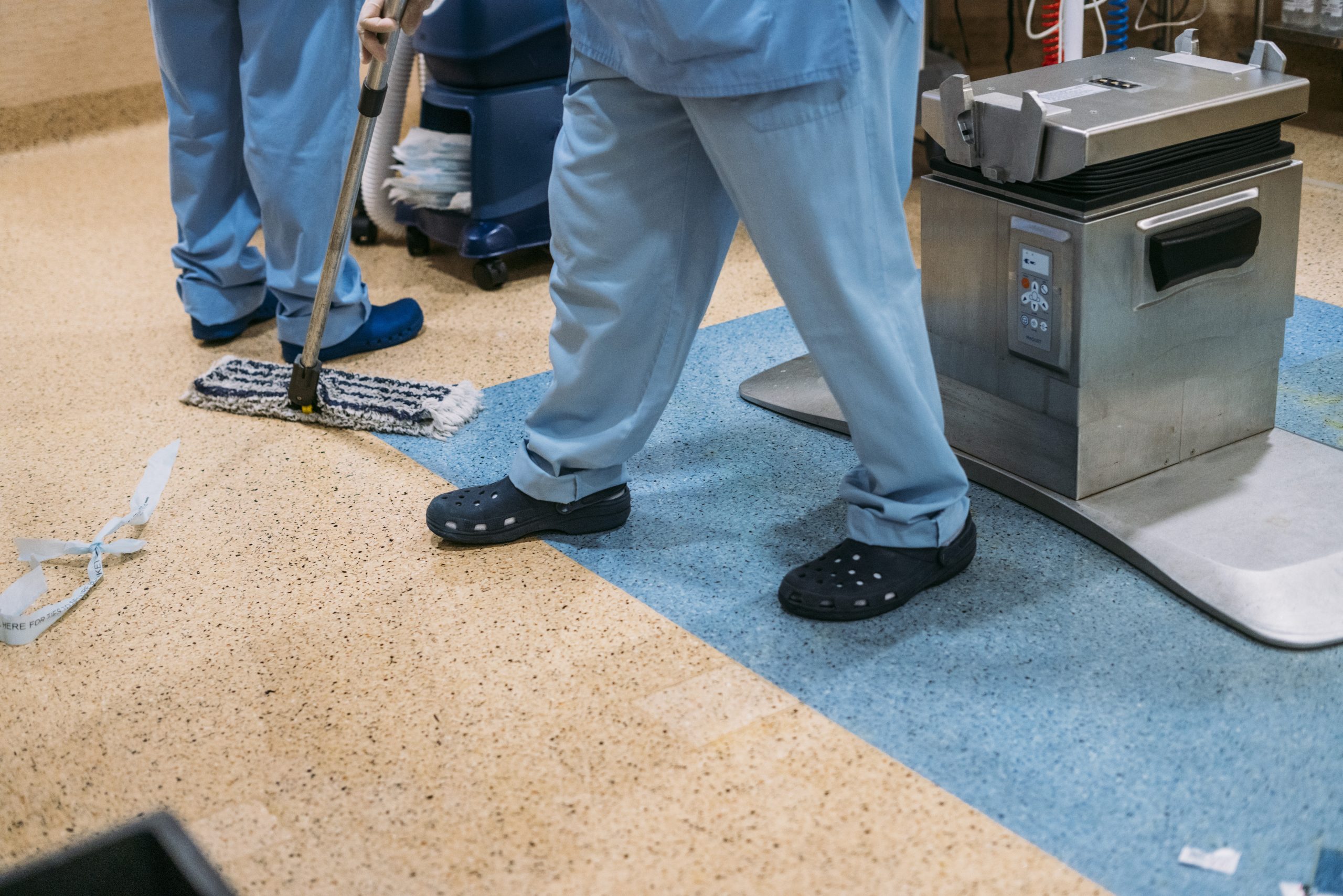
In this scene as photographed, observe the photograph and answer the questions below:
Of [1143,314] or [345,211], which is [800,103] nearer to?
[1143,314]

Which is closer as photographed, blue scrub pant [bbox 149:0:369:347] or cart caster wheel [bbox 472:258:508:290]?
blue scrub pant [bbox 149:0:369:347]

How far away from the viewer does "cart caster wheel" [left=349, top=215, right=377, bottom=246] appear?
260 cm

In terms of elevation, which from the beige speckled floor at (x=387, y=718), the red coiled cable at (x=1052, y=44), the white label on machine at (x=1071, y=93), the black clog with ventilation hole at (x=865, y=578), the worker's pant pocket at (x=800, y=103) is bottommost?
the beige speckled floor at (x=387, y=718)

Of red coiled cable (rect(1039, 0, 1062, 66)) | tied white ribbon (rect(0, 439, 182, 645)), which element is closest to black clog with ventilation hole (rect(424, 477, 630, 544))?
tied white ribbon (rect(0, 439, 182, 645))

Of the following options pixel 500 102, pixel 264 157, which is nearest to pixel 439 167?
pixel 500 102

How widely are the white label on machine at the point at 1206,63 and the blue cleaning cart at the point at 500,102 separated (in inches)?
40.9

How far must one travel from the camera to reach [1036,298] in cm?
137

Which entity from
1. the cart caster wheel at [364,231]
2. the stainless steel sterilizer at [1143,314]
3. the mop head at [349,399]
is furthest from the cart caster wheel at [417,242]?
the stainless steel sterilizer at [1143,314]

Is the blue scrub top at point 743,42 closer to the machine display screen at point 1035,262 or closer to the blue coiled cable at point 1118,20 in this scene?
the machine display screen at point 1035,262

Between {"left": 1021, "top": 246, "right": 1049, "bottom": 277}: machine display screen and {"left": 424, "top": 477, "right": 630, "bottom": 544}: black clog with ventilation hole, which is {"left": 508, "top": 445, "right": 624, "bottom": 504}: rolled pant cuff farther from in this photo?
{"left": 1021, "top": 246, "right": 1049, "bottom": 277}: machine display screen

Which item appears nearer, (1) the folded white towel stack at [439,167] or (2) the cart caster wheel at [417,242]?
(1) the folded white towel stack at [439,167]

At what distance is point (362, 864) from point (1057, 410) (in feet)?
2.73

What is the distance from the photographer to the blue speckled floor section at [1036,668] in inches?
39.8

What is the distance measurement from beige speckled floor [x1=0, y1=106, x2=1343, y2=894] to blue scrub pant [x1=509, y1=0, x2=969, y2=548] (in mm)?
213
